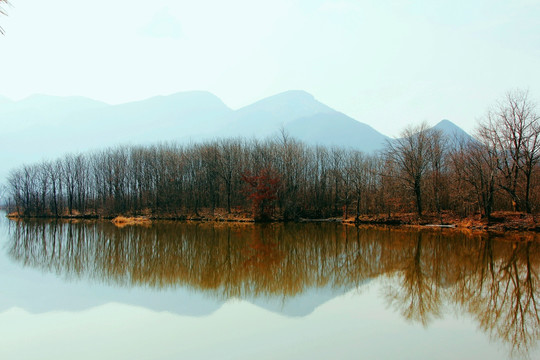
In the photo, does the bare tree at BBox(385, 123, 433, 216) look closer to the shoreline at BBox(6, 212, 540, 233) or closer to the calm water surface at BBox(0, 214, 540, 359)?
the shoreline at BBox(6, 212, 540, 233)

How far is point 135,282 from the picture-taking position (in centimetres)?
1272

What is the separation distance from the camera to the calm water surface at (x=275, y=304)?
7059 mm

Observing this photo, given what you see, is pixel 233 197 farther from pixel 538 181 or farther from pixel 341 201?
pixel 538 181

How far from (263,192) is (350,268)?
27221mm

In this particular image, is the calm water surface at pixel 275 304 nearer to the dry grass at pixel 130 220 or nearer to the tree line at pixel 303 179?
the tree line at pixel 303 179

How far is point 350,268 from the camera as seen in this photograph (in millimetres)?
14539

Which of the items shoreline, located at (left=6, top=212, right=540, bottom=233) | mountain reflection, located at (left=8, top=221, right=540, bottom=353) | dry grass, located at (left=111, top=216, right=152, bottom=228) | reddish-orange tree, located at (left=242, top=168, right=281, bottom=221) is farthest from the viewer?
dry grass, located at (left=111, top=216, right=152, bottom=228)

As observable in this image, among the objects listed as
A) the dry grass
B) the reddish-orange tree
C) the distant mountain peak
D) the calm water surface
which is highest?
the distant mountain peak

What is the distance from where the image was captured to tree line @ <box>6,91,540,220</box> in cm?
3059

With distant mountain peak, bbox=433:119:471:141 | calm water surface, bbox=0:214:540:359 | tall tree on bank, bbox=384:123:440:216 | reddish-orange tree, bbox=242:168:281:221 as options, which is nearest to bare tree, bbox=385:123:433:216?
tall tree on bank, bbox=384:123:440:216

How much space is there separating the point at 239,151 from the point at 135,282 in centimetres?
4027

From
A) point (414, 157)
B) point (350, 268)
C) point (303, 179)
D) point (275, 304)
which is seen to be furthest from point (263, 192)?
point (275, 304)

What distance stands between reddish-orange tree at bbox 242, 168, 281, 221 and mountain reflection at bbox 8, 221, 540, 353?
17909 mm

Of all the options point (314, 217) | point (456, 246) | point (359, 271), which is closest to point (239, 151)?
point (314, 217)
